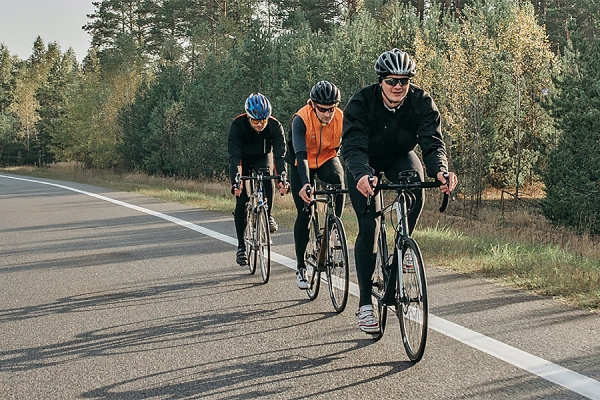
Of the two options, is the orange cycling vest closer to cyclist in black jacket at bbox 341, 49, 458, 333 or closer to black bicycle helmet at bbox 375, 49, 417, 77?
cyclist in black jacket at bbox 341, 49, 458, 333

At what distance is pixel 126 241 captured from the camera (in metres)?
10.4

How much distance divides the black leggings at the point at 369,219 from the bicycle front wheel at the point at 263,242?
2.18 meters

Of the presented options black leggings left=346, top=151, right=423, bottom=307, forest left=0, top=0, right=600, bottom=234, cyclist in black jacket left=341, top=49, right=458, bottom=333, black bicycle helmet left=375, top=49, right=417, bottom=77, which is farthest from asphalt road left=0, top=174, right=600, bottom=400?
forest left=0, top=0, right=600, bottom=234

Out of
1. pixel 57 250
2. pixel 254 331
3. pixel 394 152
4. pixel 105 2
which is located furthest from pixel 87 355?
pixel 105 2

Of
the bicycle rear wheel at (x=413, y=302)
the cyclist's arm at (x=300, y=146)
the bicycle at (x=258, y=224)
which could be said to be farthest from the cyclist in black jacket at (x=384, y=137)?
the bicycle at (x=258, y=224)

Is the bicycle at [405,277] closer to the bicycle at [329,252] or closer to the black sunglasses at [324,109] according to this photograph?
the bicycle at [329,252]

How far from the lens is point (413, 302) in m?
4.26

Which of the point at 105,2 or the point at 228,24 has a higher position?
the point at 105,2

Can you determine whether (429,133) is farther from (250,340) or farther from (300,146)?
(250,340)

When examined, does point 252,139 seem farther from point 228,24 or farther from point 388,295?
point 228,24

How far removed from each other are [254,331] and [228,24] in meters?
45.7

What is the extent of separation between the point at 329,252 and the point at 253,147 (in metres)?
2.14

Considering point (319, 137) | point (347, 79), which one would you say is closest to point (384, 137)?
point (319, 137)

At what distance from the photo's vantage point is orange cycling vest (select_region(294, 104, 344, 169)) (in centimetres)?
599
